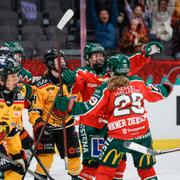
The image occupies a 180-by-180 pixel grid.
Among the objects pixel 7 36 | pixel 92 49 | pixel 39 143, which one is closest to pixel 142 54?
pixel 92 49

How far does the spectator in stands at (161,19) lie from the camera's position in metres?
8.13

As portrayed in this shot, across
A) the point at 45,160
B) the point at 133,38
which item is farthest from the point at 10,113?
the point at 133,38

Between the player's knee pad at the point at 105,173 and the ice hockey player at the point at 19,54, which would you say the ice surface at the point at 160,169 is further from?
the player's knee pad at the point at 105,173

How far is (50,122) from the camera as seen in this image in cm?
549

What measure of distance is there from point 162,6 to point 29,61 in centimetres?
188

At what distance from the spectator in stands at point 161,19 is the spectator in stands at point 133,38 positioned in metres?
0.27

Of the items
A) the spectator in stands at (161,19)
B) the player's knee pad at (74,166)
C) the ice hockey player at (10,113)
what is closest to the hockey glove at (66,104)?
the ice hockey player at (10,113)

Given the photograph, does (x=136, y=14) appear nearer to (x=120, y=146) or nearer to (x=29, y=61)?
(x=29, y=61)

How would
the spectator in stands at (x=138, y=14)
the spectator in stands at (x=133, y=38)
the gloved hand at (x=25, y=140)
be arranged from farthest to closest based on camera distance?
the spectator in stands at (x=138, y=14) → the spectator in stands at (x=133, y=38) → the gloved hand at (x=25, y=140)

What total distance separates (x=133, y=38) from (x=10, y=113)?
11.1ft

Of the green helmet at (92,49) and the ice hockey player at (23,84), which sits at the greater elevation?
the green helmet at (92,49)

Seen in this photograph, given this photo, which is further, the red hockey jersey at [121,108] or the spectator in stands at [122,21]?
the spectator in stands at [122,21]

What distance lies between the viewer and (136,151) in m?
4.68

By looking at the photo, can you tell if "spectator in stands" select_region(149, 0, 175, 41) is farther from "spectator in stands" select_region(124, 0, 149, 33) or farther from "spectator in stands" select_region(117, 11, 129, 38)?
"spectator in stands" select_region(117, 11, 129, 38)
